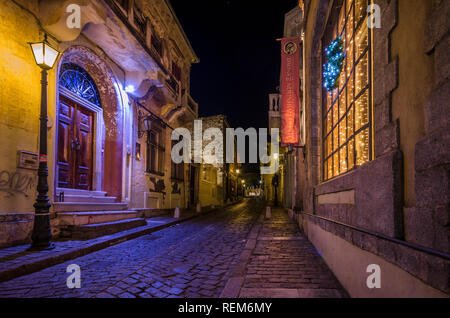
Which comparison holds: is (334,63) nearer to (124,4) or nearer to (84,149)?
(124,4)

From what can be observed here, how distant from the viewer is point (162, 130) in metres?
15.0

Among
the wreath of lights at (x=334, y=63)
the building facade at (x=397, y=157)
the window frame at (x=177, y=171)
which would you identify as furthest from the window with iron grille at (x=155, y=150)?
the building facade at (x=397, y=157)

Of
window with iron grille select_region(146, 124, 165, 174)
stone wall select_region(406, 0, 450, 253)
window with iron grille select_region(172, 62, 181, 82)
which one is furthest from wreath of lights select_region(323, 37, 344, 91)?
window with iron grille select_region(172, 62, 181, 82)

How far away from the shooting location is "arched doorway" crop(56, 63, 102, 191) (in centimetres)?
845

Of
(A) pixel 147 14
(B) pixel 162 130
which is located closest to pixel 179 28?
(A) pixel 147 14

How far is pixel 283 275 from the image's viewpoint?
4359 mm

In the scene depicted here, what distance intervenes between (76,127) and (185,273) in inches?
269

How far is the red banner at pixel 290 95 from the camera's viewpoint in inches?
376

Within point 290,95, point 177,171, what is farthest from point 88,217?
point 177,171

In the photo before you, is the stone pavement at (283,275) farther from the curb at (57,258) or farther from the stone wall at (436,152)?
the curb at (57,258)

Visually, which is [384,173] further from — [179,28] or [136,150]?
[179,28]

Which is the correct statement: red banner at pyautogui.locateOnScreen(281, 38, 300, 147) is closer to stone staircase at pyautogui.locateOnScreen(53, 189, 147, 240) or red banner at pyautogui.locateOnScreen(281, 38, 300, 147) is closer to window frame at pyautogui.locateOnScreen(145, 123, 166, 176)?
stone staircase at pyautogui.locateOnScreen(53, 189, 147, 240)

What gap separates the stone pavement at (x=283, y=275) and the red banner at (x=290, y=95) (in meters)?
4.10

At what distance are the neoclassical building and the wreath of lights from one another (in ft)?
20.3
